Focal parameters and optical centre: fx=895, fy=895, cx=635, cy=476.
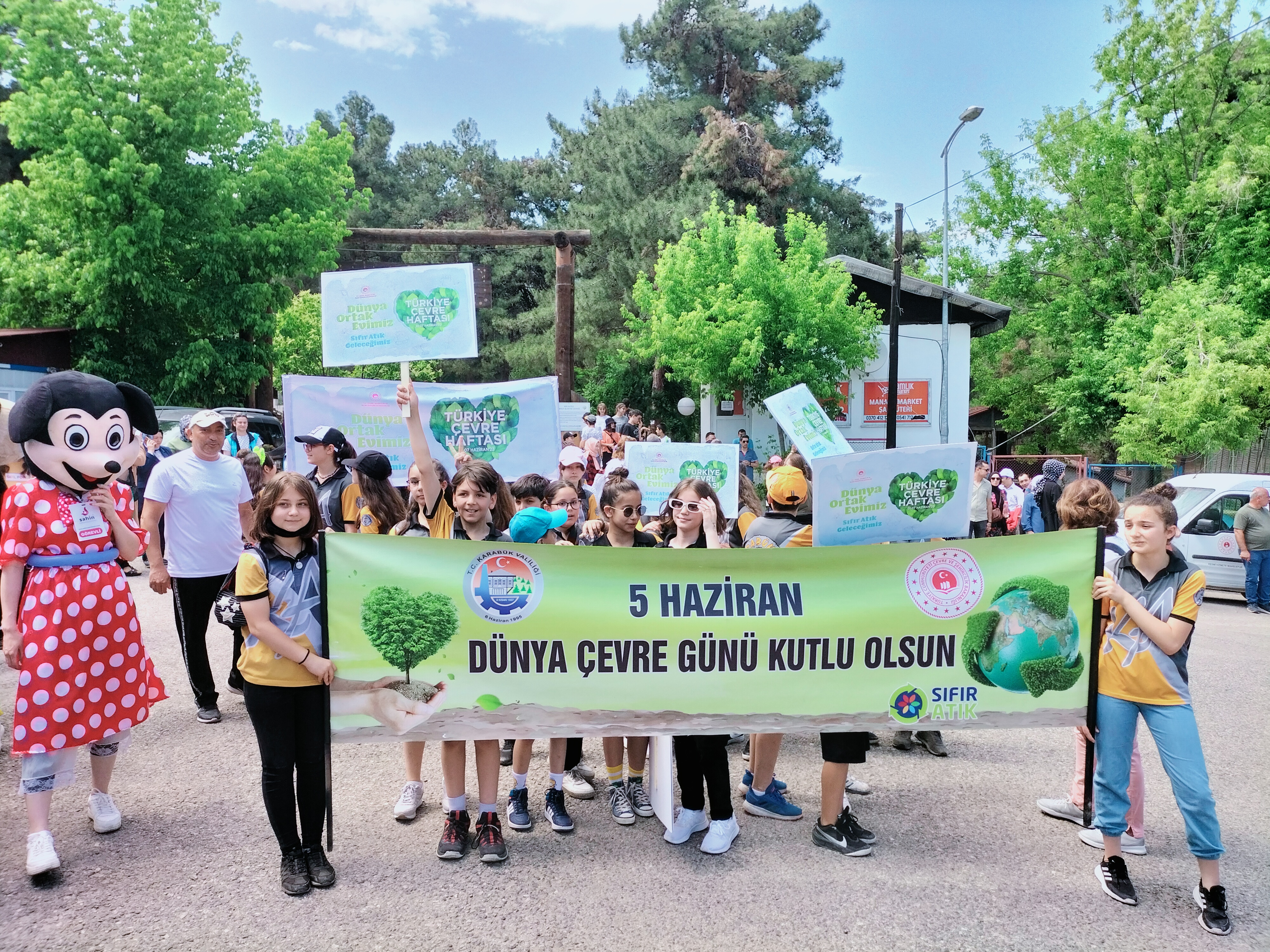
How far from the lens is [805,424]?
5.83m

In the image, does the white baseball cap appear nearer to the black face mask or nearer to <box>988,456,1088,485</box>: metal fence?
the black face mask

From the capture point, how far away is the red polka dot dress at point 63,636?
12.5ft

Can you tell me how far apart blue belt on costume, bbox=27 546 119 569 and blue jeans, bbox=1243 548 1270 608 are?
12098 millimetres

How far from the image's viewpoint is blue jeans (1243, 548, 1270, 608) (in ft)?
36.0

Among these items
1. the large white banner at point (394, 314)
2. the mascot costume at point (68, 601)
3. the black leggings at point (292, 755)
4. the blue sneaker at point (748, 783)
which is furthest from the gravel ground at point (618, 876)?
the large white banner at point (394, 314)

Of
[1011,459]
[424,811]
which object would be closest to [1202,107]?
[1011,459]

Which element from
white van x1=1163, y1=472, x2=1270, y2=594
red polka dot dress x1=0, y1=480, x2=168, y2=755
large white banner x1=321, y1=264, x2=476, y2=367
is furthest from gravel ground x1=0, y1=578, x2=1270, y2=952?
white van x1=1163, y1=472, x2=1270, y2=594

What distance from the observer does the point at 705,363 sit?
76.7 feet

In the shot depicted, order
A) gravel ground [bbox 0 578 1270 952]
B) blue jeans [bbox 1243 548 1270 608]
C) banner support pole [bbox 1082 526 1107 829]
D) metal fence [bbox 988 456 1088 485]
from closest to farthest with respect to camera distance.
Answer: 1. gravel ground [bbox 0 578 1270 952]
2. banner support pole [bbox 1082 526 1107 829]
3. blue jeans [bbox 1243 548 1270 608]
4. metal fence [bbox 988 456 1088 485]

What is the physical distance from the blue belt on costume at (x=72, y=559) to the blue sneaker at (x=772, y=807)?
3.25 meters

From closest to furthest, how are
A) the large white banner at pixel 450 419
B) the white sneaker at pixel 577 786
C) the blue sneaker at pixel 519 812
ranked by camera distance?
the blue sneaker at pixel 519 812 → the white sneaker at pixel 577 786 → the large white banner at pixel 450 419

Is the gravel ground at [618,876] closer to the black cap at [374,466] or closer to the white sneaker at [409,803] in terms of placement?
the white sneaker at [409,803]

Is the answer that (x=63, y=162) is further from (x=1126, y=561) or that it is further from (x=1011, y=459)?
(x=1011, y=459)

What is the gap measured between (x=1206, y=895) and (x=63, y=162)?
23.2m
